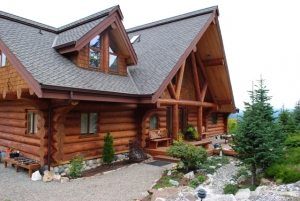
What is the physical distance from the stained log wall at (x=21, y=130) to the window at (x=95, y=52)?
2799mm

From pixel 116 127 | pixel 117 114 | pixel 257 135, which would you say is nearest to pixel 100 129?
pixel 116 127

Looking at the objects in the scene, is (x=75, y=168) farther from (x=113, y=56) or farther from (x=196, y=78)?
(x=196, y=78)

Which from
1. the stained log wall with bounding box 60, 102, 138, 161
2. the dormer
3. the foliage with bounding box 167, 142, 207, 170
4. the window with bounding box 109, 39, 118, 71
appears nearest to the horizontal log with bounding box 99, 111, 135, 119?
the stained log wall with bounding box 60, 102, 138, 161

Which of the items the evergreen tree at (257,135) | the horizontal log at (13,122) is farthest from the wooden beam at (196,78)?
the horizontal log at (13,122)

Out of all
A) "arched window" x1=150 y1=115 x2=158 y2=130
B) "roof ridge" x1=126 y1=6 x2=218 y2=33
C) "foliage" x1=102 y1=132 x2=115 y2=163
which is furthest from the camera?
"roof ridge" x1=126 y1=6 x2=218 y2=33

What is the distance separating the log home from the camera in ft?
27.0

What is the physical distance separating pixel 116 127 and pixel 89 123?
1359mm

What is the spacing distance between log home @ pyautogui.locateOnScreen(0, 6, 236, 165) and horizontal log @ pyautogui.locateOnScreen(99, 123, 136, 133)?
4 centimetres

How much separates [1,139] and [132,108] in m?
6.24

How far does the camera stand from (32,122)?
959cm

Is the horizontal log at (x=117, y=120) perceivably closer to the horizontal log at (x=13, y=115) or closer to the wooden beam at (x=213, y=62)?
the horizontal log at (x=13, y=115)

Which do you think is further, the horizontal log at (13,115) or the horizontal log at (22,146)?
the horizontal log at (13,115)

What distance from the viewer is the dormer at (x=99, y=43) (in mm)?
9695

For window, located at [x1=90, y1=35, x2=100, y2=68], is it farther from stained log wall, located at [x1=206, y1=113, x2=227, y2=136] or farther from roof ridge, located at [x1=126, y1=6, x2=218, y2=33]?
stained log wall, located at [x1=206, y1=113, x2=227, y2=136]
